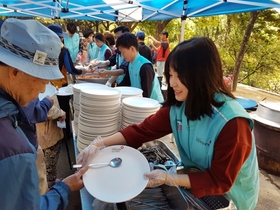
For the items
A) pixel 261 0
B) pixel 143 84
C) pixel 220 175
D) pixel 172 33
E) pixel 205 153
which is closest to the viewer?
pixel 220 175

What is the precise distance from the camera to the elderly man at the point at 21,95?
71 centimetres

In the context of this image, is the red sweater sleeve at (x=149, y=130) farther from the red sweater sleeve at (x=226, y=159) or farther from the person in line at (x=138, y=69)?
the person in line at (x=138, y=69)

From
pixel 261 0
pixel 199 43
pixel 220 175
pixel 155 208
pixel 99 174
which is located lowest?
pixel 155 208

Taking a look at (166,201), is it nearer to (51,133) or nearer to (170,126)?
(170,126)

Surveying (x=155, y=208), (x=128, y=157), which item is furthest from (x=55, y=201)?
(x=155, y=208)

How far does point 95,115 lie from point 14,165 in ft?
3.06

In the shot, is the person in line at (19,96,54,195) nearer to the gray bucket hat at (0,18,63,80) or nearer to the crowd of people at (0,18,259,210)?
the crowd of people at (0,18,259,210)

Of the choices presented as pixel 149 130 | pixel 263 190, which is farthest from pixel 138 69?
pixel 263 190

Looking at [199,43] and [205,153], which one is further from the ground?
[199,43]

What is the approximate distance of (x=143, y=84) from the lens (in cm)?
260

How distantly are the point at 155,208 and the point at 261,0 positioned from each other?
3190 mm

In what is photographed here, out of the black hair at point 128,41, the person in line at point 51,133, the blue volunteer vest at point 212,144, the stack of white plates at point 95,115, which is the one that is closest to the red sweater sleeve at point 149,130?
the blue volunteer vest at point 212,144

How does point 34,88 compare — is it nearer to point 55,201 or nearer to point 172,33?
point 55,201

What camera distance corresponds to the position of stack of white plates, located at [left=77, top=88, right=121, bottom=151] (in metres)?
1.61
